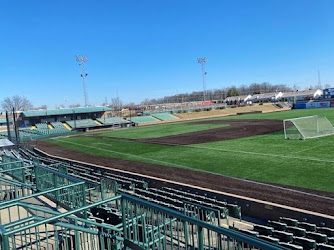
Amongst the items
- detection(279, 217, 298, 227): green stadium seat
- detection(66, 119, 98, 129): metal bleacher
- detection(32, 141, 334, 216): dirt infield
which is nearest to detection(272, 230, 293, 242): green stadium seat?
detection(279, 217, 298, 227): green stadium seat

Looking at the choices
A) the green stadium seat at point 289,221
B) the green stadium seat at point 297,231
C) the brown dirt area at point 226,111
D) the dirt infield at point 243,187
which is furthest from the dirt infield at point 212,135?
the brown dirt area at point 226,111

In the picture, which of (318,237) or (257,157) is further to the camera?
(257,157)

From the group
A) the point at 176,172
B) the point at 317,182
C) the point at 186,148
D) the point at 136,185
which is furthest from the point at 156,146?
the point at 317,182

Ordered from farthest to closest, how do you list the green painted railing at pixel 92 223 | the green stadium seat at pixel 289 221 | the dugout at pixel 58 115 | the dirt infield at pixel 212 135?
the dugout at pixel 58 115
the dirt infield at pixel 212 135
the green stadium seat at pixel 289 221
the green painted railing at pixel 92 223

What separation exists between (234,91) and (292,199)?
165259 millimetres

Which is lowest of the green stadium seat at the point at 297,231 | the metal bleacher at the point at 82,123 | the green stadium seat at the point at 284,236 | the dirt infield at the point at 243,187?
the dirt infield at the point at 243,187

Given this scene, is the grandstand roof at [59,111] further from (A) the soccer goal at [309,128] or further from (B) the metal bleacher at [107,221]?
(B) the metal bleacher at [107,221]

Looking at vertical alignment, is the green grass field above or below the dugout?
below

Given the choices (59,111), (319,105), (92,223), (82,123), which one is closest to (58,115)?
(59,111)

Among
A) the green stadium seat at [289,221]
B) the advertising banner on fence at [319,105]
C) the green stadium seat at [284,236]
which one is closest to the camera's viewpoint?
the green stadium seat at [284,236]

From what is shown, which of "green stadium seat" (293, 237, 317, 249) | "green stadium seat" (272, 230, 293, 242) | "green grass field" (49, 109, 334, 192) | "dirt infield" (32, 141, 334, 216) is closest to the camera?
"green stadium seat" (293, 237, 317, 249)

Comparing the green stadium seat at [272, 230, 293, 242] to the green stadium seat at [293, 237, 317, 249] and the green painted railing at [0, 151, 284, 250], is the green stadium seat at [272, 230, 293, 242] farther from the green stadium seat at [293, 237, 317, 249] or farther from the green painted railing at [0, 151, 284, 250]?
the green painted railing at [0, 151, 284, 250]

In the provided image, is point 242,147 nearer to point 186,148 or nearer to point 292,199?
point 186,148

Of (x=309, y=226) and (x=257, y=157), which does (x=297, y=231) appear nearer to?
(x=309, y=226)
